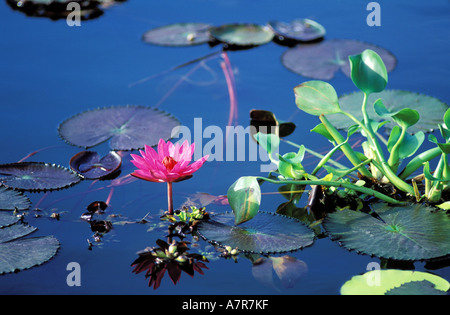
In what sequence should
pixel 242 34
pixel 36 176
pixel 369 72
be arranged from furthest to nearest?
pixel 242 34
pixel 36 176
pixel 369 72

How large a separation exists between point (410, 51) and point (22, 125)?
6.98 ft

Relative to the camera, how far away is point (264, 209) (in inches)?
82.1

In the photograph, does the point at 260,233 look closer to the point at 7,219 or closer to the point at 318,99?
the point at 318,99

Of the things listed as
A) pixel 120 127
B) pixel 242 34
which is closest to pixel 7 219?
pixel 120 127

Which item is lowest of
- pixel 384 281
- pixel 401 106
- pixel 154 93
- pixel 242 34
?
pixel 384 281

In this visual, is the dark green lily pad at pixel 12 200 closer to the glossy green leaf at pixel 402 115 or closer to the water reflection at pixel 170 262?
the water reflection at pixel 170 262

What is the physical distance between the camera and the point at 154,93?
2902 millimetres

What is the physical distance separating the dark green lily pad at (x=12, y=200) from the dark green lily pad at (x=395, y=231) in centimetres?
109

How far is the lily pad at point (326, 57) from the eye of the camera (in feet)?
10.0

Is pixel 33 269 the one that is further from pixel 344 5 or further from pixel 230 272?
pixel 344 5

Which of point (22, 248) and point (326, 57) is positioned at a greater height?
point (326, 57)

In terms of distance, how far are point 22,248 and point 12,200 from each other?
31cm

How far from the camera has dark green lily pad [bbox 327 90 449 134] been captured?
255cm
